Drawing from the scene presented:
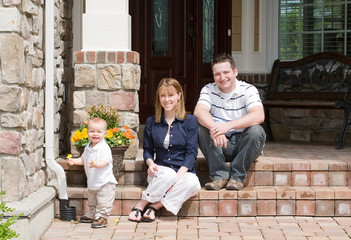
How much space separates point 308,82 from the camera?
7191 millimetres

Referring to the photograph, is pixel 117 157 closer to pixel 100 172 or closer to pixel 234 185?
pixel 100 172

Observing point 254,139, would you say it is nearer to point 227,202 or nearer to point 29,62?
point 227,202

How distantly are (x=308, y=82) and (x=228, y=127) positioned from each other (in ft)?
8.96

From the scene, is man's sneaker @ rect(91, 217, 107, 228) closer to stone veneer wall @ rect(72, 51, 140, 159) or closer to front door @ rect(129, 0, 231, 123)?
stone veneer wall @ rect(72, 51, 140, 159)

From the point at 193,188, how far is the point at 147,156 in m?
0.43

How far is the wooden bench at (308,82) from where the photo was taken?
22.7ft

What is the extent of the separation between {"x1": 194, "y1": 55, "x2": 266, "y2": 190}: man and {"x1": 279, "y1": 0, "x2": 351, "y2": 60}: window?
108 inches

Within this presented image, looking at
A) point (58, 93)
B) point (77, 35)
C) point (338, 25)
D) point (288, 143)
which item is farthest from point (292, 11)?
point (58, 93)

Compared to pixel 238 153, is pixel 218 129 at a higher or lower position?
higher

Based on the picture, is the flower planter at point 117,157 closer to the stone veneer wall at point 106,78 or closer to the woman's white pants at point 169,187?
the stone veneer wall at point 106,78

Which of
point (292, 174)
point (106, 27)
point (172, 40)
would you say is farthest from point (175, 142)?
point (172, 40)

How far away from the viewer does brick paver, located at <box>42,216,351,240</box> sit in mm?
4191

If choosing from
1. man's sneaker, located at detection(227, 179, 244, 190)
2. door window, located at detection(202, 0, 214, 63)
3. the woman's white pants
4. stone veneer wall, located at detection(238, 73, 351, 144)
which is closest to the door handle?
door window, located at detection(202, 0, 214, 63)

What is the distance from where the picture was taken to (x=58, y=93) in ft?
17.5
